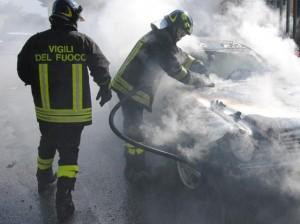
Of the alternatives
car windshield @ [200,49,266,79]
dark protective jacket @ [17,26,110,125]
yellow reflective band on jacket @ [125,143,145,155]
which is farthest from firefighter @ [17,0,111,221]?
car windshield @ [200,49,266,79]

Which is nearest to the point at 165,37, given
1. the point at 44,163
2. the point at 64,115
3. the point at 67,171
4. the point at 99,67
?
A: the point at 99,67

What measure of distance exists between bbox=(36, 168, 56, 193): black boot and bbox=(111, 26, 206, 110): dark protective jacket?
1124 mm

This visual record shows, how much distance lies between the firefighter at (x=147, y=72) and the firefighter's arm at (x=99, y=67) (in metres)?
0.65

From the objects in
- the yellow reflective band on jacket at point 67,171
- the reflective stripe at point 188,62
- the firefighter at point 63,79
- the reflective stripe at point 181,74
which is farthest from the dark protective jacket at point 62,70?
the reflective stripe at point 188,62

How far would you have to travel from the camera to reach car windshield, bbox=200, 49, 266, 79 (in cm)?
561

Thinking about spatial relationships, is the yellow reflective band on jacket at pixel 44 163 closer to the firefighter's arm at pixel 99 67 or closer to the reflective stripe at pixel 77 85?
the reflective stripe at pixel 77 85

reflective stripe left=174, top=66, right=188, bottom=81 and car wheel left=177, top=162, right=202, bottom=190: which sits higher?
reflective stripe left=174, top=66, right=188, bottom=81

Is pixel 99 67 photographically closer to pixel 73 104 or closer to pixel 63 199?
pixel 73 104

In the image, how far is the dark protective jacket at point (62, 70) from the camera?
3.63m

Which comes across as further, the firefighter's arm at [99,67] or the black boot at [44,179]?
the black boot at [44,179]

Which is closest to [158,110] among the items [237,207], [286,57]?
[237,207]

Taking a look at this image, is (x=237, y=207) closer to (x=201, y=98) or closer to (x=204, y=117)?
(x=204, y=117)

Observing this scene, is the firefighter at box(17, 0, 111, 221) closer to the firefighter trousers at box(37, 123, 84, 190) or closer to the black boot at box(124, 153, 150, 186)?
the firefighter trousers at box(37, 123, 84, 190)

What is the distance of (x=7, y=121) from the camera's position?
781 centimetres
